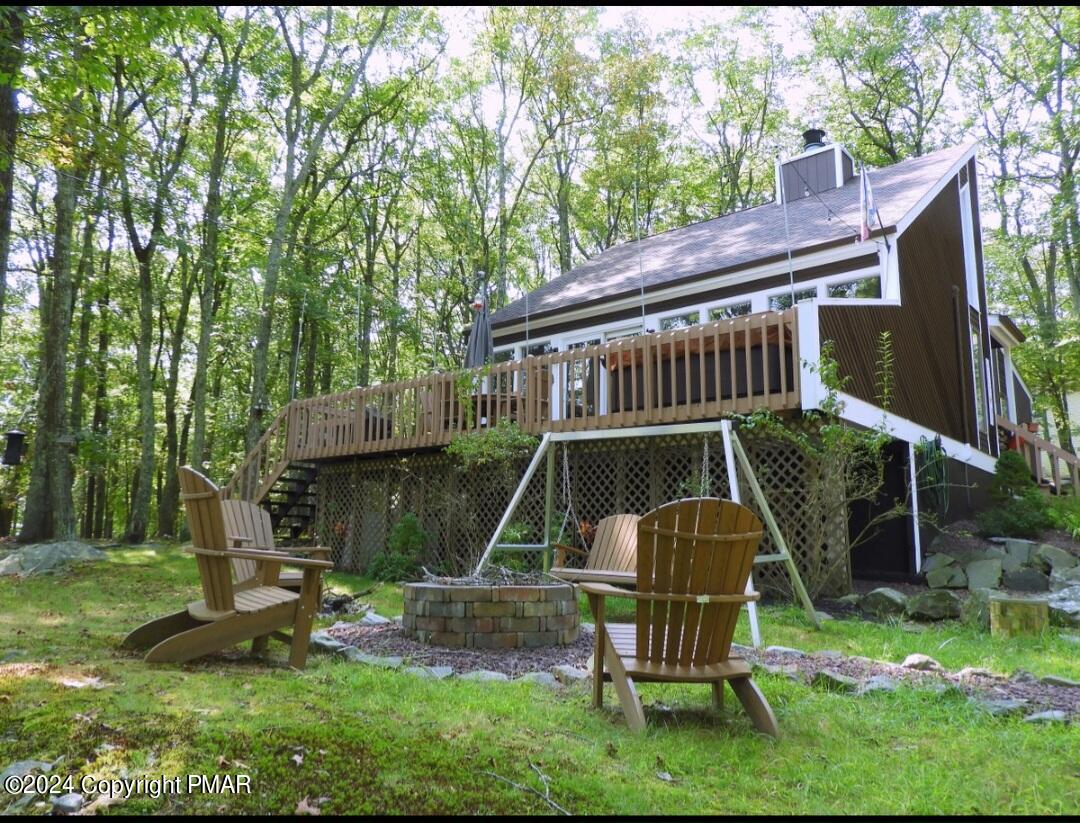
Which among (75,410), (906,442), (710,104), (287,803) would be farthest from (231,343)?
(287,803)

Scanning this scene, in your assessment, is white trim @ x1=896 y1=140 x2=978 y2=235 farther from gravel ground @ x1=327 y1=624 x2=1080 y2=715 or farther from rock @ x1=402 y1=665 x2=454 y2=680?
rock @ x1=402 y1=665 x2=454 y2=680

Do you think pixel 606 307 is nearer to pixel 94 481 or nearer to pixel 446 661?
pixel 446 661

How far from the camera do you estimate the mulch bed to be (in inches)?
188

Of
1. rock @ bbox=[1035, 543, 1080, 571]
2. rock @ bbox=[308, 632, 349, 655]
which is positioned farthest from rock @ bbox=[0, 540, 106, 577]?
rock @ bbox=[1035, 543, 1080, 571]

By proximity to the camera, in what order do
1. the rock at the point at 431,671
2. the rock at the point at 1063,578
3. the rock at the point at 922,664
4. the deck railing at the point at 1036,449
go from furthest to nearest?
the deck railing at the point at 1036,449, the rock at the point at 1063,578, the rock at the point at 922,664, the rock at the point at 431,671

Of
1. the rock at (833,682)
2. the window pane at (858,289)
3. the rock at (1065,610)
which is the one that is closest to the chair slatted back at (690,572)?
the rock at (833,682)

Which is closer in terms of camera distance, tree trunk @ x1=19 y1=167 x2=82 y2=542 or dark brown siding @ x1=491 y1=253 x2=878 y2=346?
dark brown siding @ x1=491 y1=253 x2=878 y2=346

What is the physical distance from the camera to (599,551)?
630 centimetres

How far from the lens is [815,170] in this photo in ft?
47.0

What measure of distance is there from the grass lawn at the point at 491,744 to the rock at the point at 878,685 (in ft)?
0.43

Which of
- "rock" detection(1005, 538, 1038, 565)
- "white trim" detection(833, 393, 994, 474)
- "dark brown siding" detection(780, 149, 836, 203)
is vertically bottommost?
"rock" detection(1005, 538, 1038, 565)

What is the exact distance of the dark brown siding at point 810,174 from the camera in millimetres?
14102

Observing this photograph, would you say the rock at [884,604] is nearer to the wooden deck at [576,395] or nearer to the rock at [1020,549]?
the wooden deck at [576,395]

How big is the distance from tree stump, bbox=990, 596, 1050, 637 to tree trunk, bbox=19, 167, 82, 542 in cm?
1240
